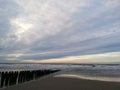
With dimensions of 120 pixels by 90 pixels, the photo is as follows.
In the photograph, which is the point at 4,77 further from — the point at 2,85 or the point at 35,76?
the point at 35,76

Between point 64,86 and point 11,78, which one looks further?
point 11,78

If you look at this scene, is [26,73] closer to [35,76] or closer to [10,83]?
[35,76]

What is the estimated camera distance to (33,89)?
13.5 metres

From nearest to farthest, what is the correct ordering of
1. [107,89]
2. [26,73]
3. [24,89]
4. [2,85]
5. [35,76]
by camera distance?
1. [24,89]
2. [107,89]
3. [2,85]
4. [26,73]
5. [35,76]

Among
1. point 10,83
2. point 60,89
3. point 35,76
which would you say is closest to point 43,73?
point 35,76

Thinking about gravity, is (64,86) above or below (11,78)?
below

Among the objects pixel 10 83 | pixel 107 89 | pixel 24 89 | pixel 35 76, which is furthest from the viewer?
pixel 35 76

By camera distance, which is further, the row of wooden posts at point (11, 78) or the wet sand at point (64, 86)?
the row of wooden posts at point (11, 78)

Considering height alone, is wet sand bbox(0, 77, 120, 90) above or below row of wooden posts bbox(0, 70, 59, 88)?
below

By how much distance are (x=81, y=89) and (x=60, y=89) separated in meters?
1.45

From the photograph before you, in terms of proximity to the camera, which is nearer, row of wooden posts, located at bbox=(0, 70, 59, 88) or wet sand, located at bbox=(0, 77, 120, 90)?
wet sand, located at bbox=(0, 77, 120, 90)

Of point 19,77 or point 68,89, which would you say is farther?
point 19,77

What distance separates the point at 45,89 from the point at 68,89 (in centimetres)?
154

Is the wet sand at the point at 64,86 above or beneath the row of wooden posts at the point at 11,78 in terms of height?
beneath
